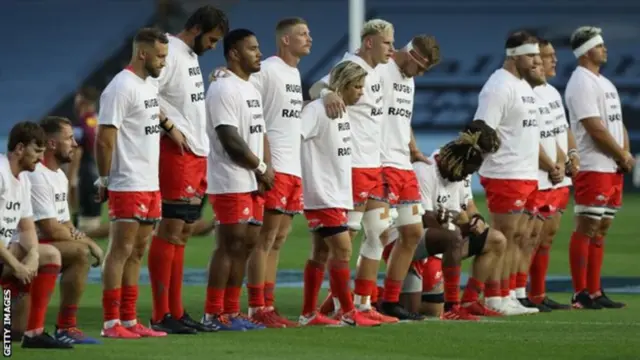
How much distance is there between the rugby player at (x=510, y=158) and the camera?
42.4 feet

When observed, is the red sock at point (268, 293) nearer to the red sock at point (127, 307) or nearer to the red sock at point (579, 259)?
the red sock at point (127, 307)

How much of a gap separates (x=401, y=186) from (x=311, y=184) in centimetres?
76

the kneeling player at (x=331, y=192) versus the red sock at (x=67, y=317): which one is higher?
the kneeling player at (x=331, y=192)

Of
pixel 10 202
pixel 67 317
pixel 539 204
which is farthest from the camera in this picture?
pixel 539 204

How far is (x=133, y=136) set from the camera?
10.4m

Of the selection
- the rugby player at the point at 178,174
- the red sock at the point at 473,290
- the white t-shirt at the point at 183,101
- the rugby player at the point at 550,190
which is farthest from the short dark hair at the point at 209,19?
the rugby player at the point at 550,190

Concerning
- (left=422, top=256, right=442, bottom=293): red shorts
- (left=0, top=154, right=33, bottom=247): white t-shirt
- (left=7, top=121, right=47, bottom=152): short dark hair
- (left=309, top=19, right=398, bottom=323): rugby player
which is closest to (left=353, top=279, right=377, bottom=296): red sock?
(left=309, top=19, right=398, bottom=323): rugby player

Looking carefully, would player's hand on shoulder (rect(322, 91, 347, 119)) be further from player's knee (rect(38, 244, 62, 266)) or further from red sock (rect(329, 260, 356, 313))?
player's knee (rect(38, 244, 62, 266))

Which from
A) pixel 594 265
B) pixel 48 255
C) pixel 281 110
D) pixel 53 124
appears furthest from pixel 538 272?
pixel 48 255

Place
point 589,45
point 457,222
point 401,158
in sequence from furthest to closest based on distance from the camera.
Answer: point 589,45
point 457,222
point 401,158

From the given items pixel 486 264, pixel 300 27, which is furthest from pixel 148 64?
pixel 486 264

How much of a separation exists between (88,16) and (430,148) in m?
9.35

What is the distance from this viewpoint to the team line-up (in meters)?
10.3

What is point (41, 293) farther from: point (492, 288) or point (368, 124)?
point (492, 288)
